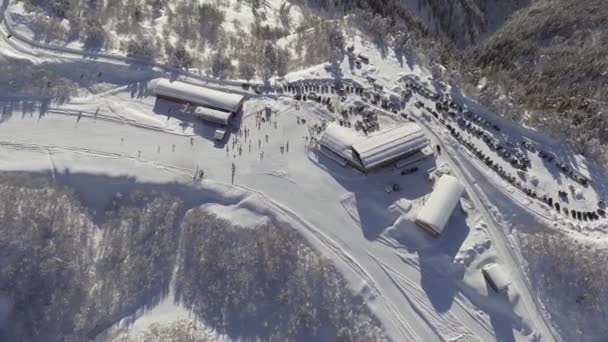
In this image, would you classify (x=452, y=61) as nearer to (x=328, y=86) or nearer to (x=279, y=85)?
(x=328, y=86)

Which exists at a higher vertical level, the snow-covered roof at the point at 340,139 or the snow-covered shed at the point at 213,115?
the snow-covered shed at the point at 213,115

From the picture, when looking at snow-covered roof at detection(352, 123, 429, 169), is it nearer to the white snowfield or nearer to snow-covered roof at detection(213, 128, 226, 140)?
the white snowfield

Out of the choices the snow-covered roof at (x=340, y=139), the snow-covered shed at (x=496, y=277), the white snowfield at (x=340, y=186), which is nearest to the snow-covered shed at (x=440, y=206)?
the white snowfield at (x=340, y=186)

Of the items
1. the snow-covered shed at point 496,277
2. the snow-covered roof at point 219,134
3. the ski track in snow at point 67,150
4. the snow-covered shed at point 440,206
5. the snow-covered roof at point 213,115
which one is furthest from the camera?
the snow-covered roof at point 213,115

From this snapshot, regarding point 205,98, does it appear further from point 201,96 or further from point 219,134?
point 219,134

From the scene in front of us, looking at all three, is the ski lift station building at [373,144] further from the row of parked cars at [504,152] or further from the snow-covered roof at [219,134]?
the snow-covered roof at [219,134]

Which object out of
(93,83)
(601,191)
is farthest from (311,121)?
(601,191)

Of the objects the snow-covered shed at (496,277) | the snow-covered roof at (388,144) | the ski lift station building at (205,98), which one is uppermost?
the ski lift station building at (205,98)
